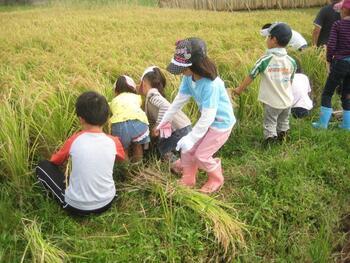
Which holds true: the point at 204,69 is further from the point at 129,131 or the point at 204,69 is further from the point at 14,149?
the point at 14,149

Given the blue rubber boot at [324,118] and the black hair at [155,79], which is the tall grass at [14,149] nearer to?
the black hair at [155,79]

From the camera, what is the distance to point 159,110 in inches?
145

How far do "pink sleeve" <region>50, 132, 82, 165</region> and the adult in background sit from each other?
4344 mm

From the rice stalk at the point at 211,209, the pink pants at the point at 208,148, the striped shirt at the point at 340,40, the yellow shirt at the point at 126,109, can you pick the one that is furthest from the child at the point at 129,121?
the striped shirt at the point at 340,40

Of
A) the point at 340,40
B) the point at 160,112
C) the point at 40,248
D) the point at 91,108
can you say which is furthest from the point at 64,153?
the point at 340,40

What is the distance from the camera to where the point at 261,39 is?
679 cm

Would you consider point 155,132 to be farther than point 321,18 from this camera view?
No

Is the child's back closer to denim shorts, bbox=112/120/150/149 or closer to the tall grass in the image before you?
denim shorts, bbox=112/120/150/149

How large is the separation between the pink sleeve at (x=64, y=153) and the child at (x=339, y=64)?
2.63 metres

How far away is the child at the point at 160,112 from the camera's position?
3.66 metres

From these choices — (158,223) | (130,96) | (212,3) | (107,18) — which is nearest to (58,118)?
(130,96)

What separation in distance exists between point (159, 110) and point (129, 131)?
376 mm

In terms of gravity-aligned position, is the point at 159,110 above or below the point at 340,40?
below

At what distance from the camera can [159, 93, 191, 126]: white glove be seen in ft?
11.0
